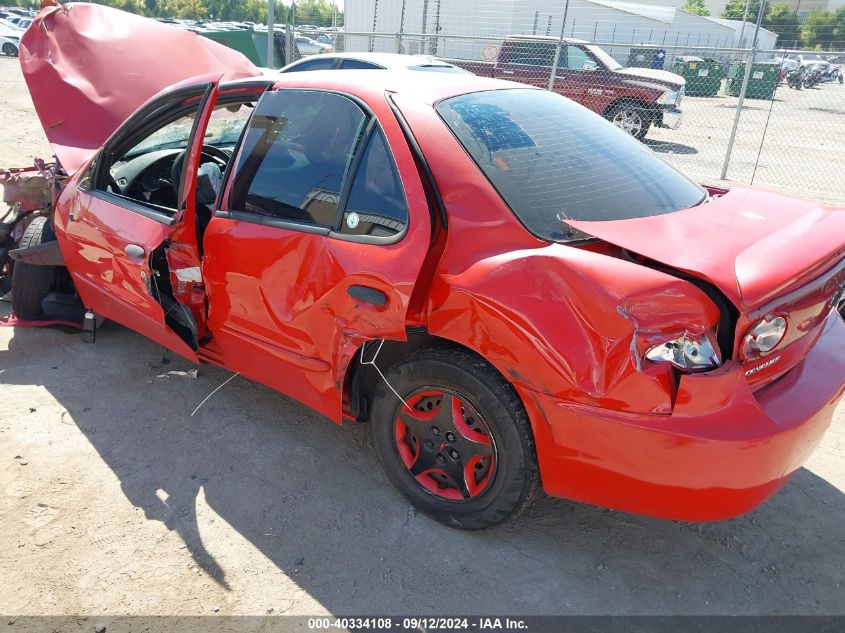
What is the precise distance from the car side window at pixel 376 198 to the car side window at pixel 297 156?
9 cm

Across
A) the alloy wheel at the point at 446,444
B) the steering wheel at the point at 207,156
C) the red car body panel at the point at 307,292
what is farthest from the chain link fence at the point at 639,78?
the alloy wheel at the point at 446,444

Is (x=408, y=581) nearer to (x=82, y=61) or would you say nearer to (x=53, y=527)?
(x=53, y=527)

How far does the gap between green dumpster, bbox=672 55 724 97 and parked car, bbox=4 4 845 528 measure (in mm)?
18279

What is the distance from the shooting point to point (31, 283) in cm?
417

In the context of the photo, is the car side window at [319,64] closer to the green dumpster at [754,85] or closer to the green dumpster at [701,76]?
the green dumpster at [701,76]

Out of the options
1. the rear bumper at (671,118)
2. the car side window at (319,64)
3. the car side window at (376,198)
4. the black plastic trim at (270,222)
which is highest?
the car side window at (319,64)

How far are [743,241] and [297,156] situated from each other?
1807 millimetres

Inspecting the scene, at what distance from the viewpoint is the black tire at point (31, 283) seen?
163 inches

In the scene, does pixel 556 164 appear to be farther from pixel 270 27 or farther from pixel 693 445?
pixel 270 27

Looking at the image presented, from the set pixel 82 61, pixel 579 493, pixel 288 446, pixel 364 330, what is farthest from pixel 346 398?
pixel 82 61

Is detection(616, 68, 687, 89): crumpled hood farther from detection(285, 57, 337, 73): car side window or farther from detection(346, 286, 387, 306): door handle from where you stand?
detection(346, 286, 387, 306): door handle

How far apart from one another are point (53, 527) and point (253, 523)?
80 centimetres

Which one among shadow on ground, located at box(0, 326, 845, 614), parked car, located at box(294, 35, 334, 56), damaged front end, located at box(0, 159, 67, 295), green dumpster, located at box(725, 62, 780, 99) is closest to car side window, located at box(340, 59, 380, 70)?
damaged front end, located at box(0, 159, 67, 295)

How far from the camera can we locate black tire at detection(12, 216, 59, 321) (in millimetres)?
4141
